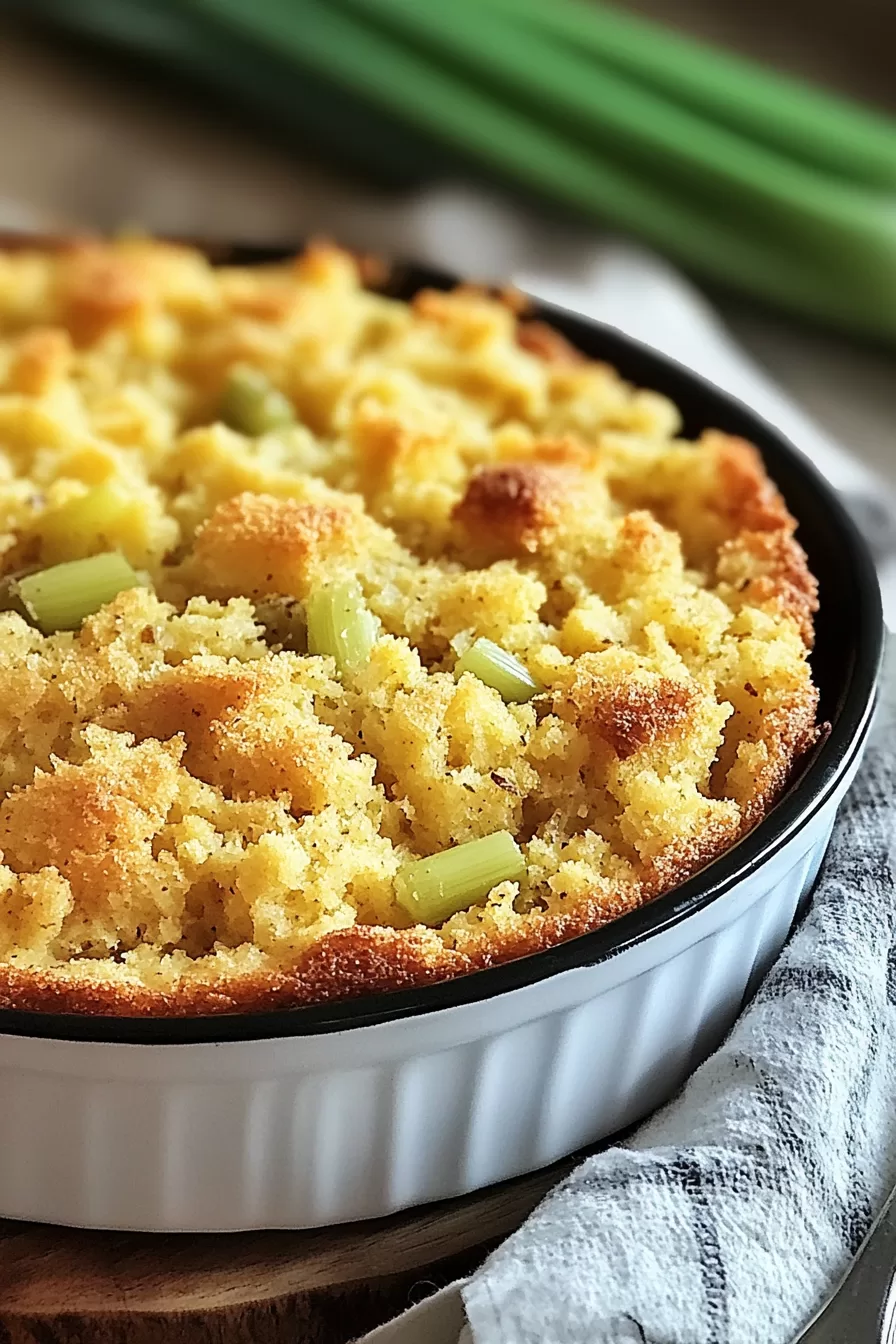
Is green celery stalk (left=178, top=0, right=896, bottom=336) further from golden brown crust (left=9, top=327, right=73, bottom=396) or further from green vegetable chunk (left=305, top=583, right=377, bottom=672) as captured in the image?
green vegetable chunk (left=305, top=583, right=377, bottom=672)

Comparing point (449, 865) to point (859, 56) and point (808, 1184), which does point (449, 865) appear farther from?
point (859, 56)

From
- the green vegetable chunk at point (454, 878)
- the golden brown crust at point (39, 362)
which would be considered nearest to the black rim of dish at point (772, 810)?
the green vegetable chunk at point (454, 878)

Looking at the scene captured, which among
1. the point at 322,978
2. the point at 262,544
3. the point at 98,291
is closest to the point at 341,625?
the point at 262,544

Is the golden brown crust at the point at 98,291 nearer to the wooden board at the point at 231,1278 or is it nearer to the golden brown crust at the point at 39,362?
the golden brown crust at the point at 39,362

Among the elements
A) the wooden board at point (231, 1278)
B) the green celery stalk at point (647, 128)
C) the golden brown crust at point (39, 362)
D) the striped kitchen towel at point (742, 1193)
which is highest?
the green celery stalk at point (647, 128)

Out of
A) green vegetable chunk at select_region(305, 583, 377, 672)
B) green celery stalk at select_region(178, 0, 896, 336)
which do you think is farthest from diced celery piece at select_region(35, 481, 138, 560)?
green celery stalk at select_region(178, 0, 896, 336)

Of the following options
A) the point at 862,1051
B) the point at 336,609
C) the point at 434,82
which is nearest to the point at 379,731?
the point at 336,609
